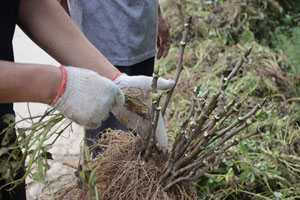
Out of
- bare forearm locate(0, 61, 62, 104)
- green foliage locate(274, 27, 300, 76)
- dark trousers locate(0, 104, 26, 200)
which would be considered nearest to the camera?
bare forearm locate(0, 61, 62, 104)

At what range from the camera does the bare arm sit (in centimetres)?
123

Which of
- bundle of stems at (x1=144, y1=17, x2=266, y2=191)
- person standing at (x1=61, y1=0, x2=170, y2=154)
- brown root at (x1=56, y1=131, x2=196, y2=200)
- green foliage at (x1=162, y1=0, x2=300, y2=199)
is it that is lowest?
green foliage at (x1=162, y1=0, x2=300, y2=199)

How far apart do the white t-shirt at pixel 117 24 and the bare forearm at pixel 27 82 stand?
77cm

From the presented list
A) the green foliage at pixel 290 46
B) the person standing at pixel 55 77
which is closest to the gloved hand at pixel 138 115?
the person standing at pixel 55 77

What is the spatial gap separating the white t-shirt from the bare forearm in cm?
77

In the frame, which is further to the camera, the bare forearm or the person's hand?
the person's hand

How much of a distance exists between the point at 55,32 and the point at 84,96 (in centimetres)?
33

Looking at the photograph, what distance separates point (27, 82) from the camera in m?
0.96

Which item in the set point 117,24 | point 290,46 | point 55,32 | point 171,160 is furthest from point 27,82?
point 290,46

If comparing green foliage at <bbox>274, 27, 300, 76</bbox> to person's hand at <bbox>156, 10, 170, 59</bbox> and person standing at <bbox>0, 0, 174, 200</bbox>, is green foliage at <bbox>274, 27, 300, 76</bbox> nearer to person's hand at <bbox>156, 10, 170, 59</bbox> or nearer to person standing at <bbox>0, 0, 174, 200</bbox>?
person's hand at <bbox>156, 10, 170, 59</bbox>

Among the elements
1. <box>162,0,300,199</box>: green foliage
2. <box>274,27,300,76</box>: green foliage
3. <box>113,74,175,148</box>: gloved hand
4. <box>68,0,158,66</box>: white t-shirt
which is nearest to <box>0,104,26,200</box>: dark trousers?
<box>113,74,175,148</box>: gloved hand

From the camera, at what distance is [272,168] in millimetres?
2082

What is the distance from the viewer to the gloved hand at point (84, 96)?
1037mm

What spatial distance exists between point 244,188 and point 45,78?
1402mm
